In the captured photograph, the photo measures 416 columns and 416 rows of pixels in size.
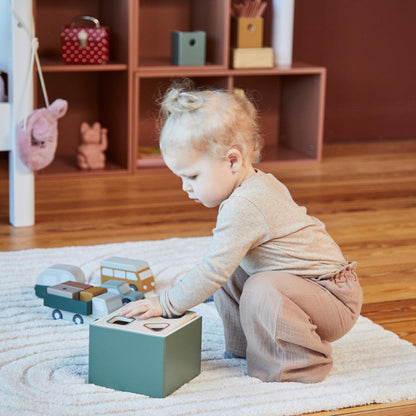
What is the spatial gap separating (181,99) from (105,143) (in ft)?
5.13

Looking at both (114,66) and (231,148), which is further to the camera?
(114,66)

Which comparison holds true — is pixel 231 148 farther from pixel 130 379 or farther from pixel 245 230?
pixel 130 379

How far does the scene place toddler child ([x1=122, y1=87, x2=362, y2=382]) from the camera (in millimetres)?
1181

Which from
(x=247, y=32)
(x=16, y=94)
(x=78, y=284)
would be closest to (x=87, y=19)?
(x=247, y=32)

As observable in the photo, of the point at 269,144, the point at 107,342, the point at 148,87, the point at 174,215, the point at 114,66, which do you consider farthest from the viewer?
the point at 269,144

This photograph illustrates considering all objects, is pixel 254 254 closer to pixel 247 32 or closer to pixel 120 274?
pixel 120 274

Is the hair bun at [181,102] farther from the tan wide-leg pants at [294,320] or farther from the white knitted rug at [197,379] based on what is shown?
the white knitted rug at [197,379]

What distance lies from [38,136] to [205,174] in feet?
2.93

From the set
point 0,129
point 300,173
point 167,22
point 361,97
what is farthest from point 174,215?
point 361,97

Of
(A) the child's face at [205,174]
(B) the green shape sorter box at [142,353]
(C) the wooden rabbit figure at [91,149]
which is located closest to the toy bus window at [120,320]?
(B) the green shape sorter box at [142,353]

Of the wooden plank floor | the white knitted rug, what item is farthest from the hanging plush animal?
the white knitted rug

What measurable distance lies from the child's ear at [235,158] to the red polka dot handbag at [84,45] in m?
1.48

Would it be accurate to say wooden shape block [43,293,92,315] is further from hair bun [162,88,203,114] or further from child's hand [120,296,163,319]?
hair bun [162,88,203,114]

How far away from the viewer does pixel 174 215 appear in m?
2.21
